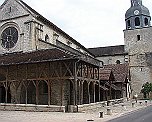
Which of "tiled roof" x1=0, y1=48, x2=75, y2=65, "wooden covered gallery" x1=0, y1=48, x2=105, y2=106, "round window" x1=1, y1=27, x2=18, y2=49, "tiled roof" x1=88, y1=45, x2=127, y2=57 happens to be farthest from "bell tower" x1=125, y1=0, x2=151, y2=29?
"tiled roof" x1=0, y1=48, x2=75, y2=65

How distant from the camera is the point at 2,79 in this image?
1094 inches

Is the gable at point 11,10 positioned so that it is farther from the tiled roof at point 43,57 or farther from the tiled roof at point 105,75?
the tiled roof at point 105,75

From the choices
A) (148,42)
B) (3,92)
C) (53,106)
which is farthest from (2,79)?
(148,42)

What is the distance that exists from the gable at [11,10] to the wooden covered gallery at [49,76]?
821 cm

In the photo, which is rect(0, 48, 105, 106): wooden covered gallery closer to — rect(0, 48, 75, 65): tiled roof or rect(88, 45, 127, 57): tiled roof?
rect(0, 48, 75, 65): tiled roof

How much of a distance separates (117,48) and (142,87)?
1092 centimetres

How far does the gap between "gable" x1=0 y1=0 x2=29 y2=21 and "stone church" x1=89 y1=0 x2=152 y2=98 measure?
1006 inches

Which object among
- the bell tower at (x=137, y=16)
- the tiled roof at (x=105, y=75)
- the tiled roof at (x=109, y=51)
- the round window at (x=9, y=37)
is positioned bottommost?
the tiled roof at (x=105, y=75)

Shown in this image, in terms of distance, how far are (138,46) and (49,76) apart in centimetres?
3414

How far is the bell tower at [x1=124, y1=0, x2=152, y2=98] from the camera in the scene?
51.9m

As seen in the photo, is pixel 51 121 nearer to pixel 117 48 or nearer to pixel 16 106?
pixel 16 106

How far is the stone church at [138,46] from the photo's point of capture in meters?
51.8

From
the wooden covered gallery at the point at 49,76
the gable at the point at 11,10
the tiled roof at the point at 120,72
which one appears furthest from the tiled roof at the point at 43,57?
the tiled roof at the point at 120,72

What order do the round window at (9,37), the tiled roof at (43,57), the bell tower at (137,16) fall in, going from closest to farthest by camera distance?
the tiled roof at (43,57) → the round window at (9,37) → the bell tower at (137,16)
